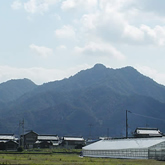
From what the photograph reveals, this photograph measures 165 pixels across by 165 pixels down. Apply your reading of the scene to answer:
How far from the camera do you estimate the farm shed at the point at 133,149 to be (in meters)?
50.1

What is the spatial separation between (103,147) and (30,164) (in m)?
29.8

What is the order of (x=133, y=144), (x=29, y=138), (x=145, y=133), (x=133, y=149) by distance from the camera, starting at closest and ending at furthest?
(x=133, y=149)
(x=133, y=144)
(x=145, y=133)
(x=29, y=138)

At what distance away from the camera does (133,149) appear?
53688mm

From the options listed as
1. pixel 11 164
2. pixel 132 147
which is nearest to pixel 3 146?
pixel 132 147

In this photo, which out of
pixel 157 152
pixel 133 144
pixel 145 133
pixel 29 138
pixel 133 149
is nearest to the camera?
pixel 157 152

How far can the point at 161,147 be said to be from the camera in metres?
49.7

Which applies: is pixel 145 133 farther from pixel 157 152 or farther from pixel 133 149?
pixel 157 152

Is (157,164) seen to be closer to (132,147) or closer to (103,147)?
(132,147)

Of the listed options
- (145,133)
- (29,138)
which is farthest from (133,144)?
(29,138)

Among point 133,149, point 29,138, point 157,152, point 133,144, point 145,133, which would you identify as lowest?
point 29,138

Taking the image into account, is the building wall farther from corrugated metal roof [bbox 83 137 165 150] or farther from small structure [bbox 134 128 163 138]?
small structure [bbox 134 128 163 138]

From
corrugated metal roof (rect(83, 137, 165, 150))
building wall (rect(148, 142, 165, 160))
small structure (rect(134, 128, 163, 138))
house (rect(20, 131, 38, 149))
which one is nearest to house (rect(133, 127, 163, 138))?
small structure (rect(134, 128, 163, 138))

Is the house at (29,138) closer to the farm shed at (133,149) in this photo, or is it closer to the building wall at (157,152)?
the farm shed at (133,149)

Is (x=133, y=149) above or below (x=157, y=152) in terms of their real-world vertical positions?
above
